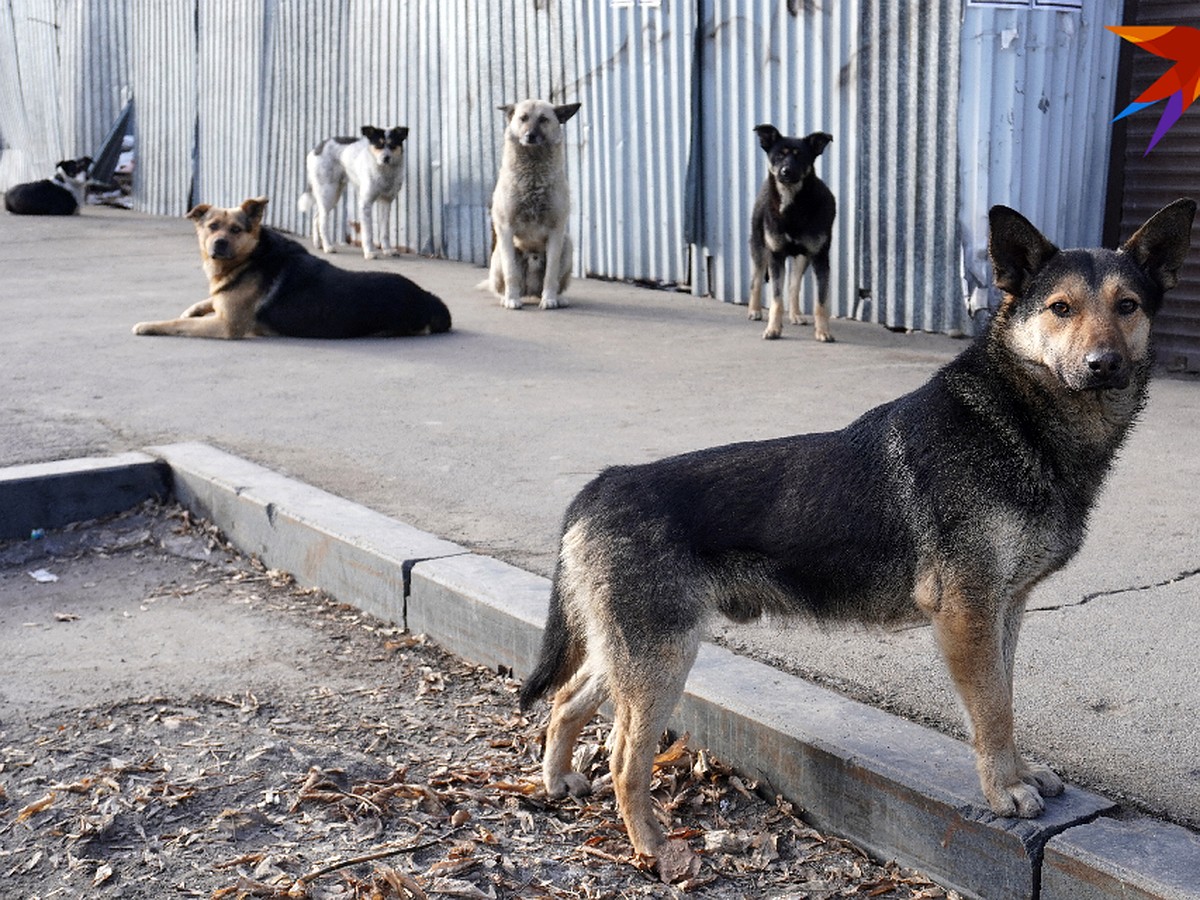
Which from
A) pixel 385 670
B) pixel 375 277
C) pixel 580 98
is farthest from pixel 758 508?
pixel 580 98

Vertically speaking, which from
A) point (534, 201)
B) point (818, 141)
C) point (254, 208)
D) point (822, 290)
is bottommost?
point (822, 290)

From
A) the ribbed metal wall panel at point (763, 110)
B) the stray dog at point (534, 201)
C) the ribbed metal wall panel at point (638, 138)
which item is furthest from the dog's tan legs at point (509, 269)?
the ribbed metal wall panel at point (763, 110)

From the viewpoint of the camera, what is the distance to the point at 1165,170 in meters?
8.69

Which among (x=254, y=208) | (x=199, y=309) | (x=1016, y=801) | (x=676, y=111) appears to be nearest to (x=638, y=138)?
(x=676, y=111)

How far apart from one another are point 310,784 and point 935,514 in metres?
1.80

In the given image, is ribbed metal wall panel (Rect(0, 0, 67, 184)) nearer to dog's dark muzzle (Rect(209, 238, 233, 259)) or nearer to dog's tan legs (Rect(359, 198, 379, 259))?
dog's tan legs (Rect(359, 198, 379, 259))

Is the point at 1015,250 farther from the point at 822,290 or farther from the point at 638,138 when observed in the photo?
the point at 638,138

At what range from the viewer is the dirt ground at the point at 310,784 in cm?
326

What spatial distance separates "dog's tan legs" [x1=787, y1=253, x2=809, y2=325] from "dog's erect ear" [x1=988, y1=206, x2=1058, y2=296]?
6518 millimetres

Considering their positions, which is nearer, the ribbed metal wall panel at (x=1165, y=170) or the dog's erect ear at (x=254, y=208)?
the ribbed metal wall panel at (x=1165, y=170)

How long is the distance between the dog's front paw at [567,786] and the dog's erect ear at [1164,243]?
6.45 feet

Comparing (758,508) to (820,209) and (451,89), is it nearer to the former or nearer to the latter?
(820,209)

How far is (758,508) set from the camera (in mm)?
3297

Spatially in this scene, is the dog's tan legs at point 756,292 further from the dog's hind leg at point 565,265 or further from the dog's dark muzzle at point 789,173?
the dog's hind leg at point 565,265
